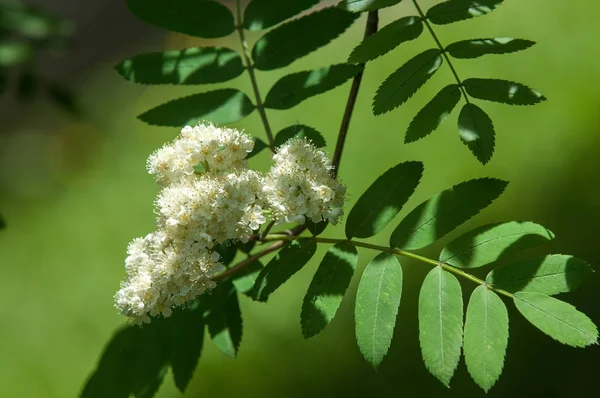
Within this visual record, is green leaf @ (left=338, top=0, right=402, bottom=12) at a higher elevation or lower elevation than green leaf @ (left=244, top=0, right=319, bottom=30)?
lower

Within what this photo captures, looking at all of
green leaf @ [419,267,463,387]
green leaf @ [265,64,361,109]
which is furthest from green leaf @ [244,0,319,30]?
green leaf @ [419,267,463,387]

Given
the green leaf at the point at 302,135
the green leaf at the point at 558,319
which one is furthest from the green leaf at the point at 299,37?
the green leaf at the point at 558,319

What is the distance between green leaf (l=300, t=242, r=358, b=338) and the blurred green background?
2.04m

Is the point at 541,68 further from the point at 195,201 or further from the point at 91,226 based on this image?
the point at 195,201

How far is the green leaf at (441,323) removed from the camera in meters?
Result: 1.26

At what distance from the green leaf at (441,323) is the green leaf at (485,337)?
2cm

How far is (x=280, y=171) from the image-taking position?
4.65ft

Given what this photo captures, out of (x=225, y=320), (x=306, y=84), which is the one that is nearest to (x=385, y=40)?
(x=306, y=84)

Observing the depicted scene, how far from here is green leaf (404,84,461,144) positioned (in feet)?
4.69

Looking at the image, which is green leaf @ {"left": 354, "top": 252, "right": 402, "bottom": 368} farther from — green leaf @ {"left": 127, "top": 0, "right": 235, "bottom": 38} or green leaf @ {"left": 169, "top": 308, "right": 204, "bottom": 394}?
green leaf @ {"left": 127, "top": 0, "right": 235, "bottom": 38}

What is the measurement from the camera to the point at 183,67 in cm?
168

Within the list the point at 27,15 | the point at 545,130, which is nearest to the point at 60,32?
the point at 27,15

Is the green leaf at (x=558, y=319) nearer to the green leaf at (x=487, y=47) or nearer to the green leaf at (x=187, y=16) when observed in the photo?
the green leaf at (x=487, y=47)

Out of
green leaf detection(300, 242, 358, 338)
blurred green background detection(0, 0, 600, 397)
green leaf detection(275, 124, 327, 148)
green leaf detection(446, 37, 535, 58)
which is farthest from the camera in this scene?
blurred green background detection(0, 0, 600, 397)
